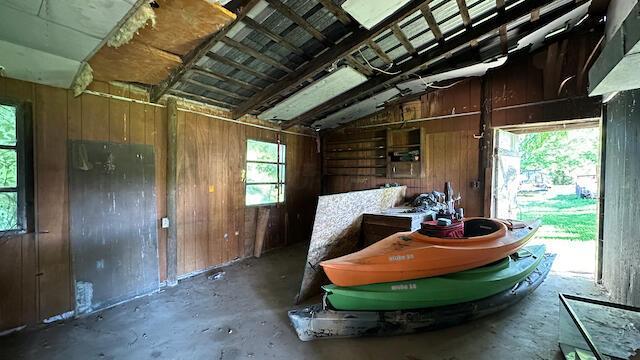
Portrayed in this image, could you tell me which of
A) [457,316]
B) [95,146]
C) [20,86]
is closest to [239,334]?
[457,316]

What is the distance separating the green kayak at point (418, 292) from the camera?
2305mm

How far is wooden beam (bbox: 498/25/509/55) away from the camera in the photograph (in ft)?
10.1

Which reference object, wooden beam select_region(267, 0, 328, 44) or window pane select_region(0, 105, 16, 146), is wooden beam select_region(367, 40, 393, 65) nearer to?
wooden beam select_region(267, 0, 328, 44)

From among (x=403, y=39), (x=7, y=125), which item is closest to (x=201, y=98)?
(x=7, y=125)

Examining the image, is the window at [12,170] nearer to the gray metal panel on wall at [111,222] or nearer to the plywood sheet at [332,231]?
the gray metal panel on wall at [111,222]

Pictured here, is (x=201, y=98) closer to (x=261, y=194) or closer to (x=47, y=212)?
(x=261, y=194)

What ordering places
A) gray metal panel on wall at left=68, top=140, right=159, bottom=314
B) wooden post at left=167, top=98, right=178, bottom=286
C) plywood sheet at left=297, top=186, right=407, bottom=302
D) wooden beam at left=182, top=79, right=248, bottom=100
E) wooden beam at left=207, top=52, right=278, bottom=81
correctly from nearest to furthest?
gray metal panel on wall at left=68, top=140, right=159, bottom=314, wooden beam at left=207, top=52, right=278, bottom=81, plywood sheet at left=297, top=186, right=407, bottom=302, wooden beam at left=182, top=79, right=248, bottom=100, wooden post at left=167, top=98, right=178, bottom=286

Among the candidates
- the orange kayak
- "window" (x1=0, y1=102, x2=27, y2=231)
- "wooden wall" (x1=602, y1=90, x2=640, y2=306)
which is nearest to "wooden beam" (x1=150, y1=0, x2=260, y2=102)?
"window" (x1=0, y1=102, x2=27, y2=231)

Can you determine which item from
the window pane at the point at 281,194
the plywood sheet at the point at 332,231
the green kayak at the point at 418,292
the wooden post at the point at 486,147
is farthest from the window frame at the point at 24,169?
the wooden post at the point at 486,147

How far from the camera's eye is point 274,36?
258 cm

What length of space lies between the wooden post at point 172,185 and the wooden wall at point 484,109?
3.62 meters

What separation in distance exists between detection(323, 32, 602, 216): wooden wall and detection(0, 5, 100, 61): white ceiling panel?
4.55 metres

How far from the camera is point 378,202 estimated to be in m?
4.04

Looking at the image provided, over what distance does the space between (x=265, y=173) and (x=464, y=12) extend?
362cm
